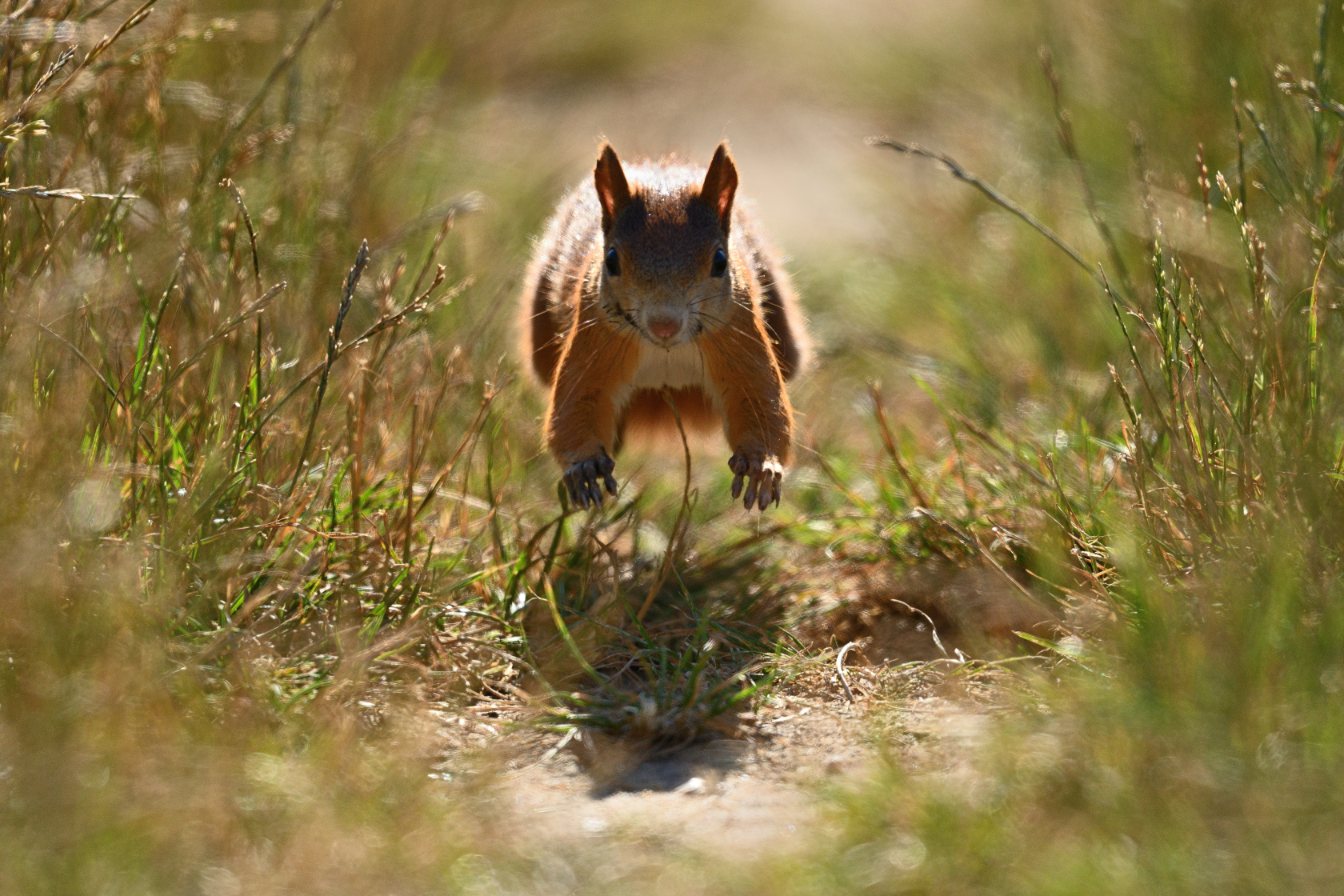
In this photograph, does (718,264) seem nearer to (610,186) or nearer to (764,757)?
(610,186)

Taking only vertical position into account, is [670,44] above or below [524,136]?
above

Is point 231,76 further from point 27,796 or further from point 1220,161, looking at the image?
point 1220,161

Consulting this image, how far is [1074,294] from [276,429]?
3659 millimetres

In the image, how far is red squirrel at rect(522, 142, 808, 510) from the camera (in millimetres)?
3541

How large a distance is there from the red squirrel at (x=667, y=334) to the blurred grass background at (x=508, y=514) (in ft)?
0.95

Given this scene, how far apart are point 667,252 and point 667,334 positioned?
295 millimetres

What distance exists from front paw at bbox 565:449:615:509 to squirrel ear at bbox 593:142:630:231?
0.69m

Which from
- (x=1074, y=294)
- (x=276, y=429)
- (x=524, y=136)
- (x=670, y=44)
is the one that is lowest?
(x=276, y=429)

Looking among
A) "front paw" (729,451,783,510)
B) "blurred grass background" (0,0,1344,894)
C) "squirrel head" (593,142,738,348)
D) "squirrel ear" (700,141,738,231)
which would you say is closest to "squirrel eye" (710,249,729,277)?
"squirrel head" (593,142,738,348)

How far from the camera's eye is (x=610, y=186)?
374 cm

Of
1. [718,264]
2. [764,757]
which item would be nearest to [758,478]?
[718,264]

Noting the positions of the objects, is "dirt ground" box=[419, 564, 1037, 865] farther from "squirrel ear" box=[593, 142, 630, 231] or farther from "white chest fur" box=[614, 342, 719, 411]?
"squirrel ear" box=[593, 142, 630, 231]

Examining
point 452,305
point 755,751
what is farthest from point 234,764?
point 452,305

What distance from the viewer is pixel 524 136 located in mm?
8086
